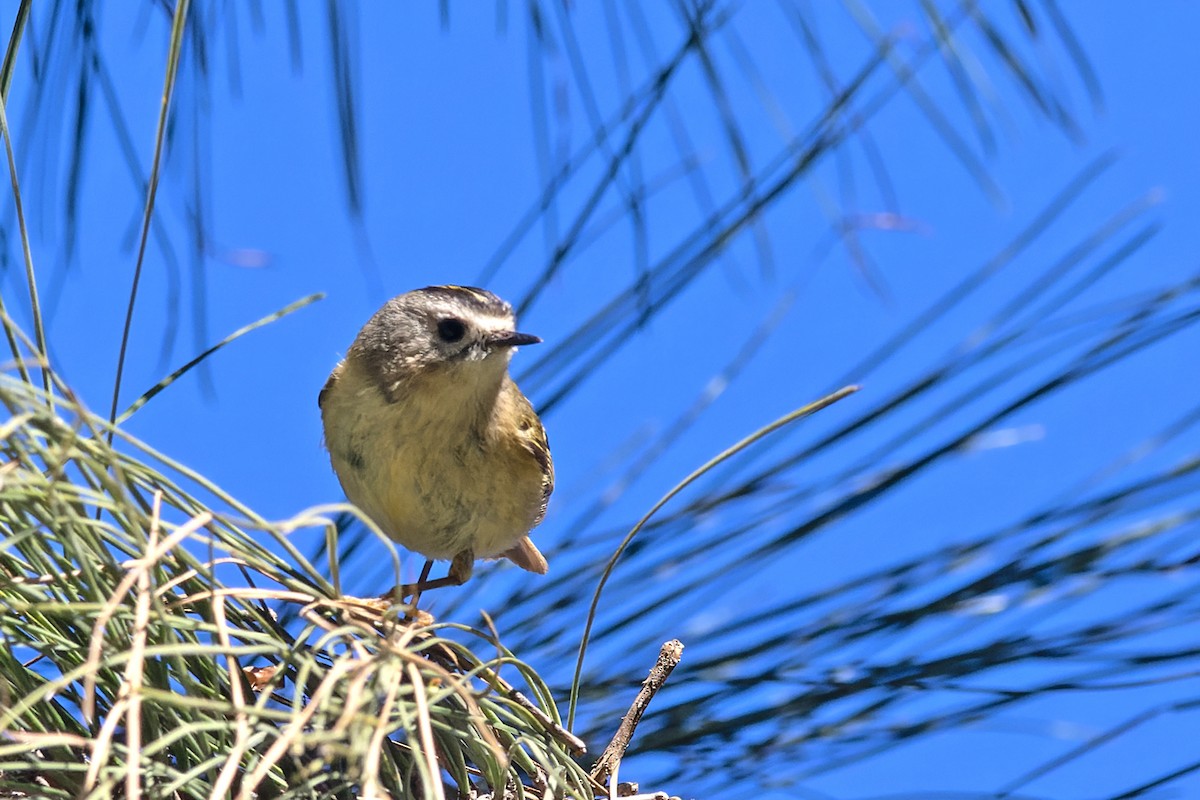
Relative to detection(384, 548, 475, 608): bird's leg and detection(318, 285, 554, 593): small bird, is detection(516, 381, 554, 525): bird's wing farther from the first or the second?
detection(384, 548, 475, 608): bird's leg

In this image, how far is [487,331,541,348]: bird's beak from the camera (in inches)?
87.8

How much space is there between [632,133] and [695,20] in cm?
16

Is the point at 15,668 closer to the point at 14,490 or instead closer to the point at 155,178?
the point at 14,490

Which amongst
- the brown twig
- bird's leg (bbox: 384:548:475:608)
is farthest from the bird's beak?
the brown twig

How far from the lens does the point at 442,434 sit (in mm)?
2336

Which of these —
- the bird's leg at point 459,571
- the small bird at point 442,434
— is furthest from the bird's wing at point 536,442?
the bird's leg at point 459,571

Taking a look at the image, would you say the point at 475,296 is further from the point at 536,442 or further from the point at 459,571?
the point at 459,571

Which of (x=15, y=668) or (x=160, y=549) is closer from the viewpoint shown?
(x=160, y=549)

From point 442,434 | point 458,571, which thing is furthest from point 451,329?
point 458,571

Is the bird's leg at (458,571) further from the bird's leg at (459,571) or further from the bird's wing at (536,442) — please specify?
the bird's wing at (536,442)

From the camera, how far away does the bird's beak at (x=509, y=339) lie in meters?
2.23

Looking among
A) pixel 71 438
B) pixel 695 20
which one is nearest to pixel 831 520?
pixel 695 20

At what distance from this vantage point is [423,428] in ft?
7.62

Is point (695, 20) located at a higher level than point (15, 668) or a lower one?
higher
